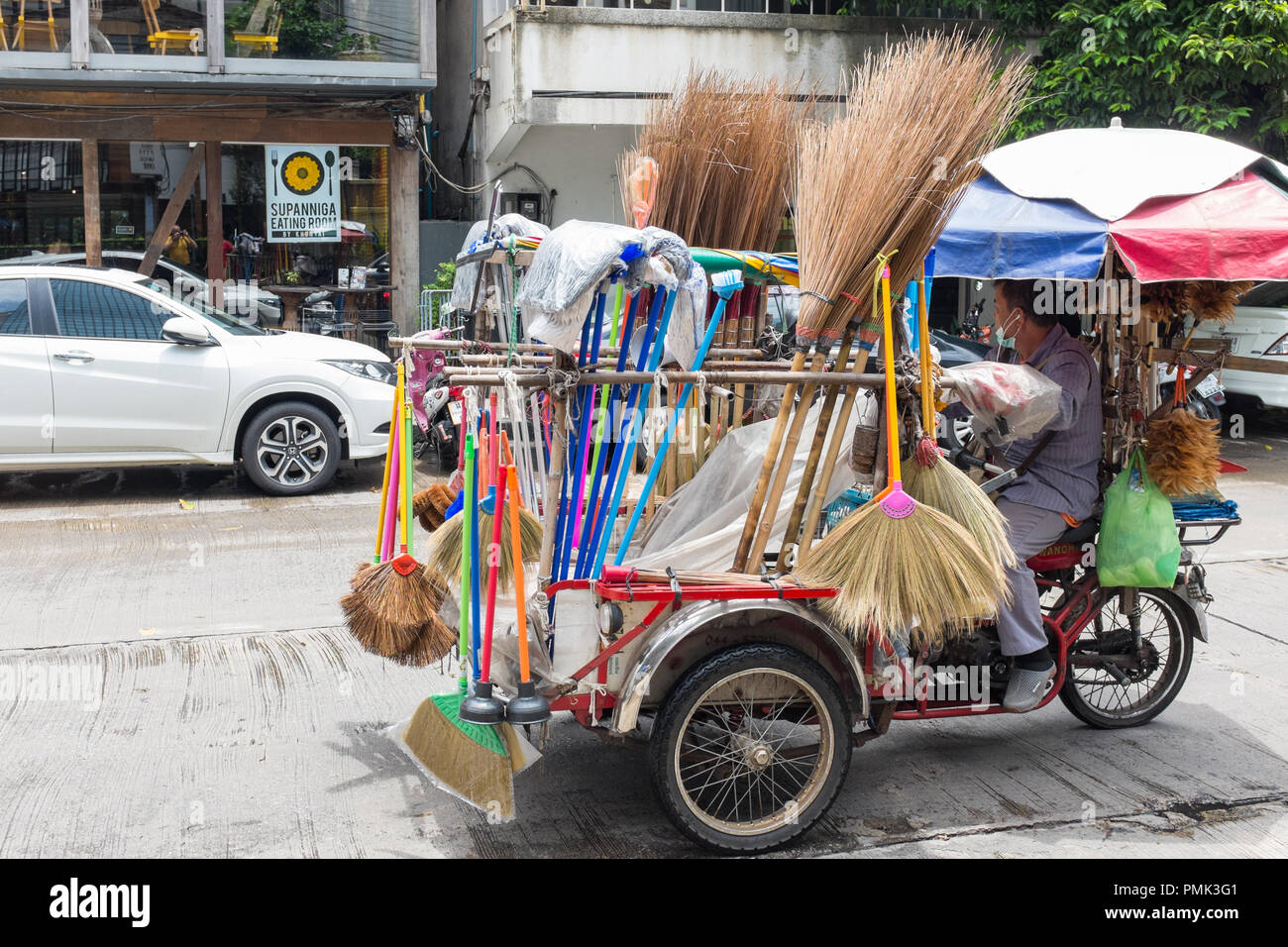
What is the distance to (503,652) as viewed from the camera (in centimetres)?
385

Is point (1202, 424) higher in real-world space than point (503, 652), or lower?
higher

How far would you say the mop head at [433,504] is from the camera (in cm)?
469

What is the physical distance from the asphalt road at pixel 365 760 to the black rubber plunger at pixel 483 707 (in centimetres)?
62

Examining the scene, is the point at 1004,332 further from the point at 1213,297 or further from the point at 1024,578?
the point at 1024,578

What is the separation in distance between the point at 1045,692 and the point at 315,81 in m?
10.9

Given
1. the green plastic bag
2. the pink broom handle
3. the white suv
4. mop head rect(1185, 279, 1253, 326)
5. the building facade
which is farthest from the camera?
the building facade

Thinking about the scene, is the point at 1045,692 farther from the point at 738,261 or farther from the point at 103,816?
the point at 103,816

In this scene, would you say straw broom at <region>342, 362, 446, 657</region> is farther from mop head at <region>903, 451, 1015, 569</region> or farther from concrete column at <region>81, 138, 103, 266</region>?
concrete column at <region>81, 138, 103, 266</region>

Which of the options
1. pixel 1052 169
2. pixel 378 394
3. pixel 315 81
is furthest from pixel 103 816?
pixel 315 81

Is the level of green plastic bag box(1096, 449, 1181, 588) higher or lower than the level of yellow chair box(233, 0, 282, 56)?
lower

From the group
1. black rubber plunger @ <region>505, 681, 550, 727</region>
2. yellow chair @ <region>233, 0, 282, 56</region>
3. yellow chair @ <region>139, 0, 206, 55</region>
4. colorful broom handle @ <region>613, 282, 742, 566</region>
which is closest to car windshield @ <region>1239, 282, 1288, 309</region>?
colorful broom handle @ <region>613, 282, 742, 566</region>

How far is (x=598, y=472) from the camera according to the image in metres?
3.85

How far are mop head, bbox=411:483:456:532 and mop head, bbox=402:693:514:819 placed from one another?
3.49 ft

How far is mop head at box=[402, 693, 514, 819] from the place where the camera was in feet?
11.9
